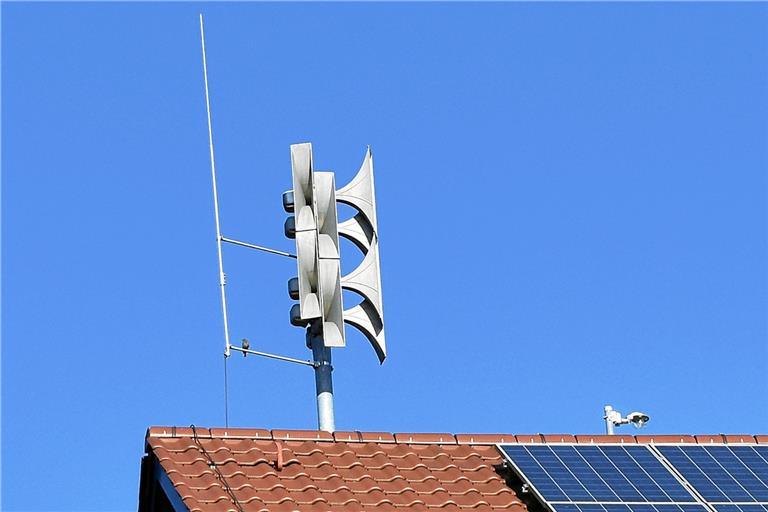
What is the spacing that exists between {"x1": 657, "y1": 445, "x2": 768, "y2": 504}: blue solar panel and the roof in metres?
0.64

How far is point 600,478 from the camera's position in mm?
19734

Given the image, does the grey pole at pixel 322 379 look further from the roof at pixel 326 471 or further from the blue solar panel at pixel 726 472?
the blue solar panel at pixel 726 472

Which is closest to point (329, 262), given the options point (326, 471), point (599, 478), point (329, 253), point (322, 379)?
point (329, 253)

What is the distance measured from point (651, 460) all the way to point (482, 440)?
1975 millimetres

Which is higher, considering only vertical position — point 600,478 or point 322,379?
Result: point 322,379

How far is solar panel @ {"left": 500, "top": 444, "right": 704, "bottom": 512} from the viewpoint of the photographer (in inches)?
751

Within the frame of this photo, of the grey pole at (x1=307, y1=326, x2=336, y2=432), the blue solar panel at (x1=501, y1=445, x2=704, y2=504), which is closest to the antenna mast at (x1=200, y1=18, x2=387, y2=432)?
the grey pole at (x1=307, y1=326, x2=336, y2=432)

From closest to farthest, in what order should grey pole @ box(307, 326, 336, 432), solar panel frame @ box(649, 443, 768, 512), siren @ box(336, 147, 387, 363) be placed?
solar panel frame @ box(649, 443, 768, 512)
grey pole @ box(307, 326, 336, 432)
siren @ box(336, 147, 387, 363)

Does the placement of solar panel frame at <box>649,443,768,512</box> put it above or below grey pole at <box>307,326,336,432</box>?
below

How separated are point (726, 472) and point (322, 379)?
491 centimetres

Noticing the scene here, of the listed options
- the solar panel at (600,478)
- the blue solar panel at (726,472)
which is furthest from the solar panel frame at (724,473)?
the solar panel at (600,478)

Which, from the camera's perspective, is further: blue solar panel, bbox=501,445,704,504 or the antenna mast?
the antenna mast

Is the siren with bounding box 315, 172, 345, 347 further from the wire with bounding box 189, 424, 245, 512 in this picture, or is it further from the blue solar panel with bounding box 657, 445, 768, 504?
the blue solar panel with bounding box 657, 445, 768, 504

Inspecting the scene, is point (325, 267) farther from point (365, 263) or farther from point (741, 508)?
point (741, 508)
